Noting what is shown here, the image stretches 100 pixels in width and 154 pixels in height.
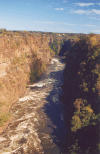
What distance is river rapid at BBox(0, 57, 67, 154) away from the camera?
25656 millimetres

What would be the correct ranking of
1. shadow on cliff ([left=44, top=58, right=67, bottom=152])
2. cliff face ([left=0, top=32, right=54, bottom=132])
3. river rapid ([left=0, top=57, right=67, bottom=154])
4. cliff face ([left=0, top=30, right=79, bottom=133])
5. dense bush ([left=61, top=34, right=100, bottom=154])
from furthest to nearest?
cliff face ([left=0, top=32, right=54, bottom=132]) < cliff face ([left=0, top=30, right=79, bottom=133]) < shadow on cliff ([left=44, top=58, right=67, bottom=152]) < river rapid ([left=0, top=57, right=67, bottom=154]) < dense bush ([left=61, top=34, right=100, bottom=154])

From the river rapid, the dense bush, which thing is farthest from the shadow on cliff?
the dense bush

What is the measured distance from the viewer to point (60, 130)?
30.7 metres

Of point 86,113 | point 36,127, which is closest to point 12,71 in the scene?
point 36,127

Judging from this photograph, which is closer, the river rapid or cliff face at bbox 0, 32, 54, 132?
the river rapid

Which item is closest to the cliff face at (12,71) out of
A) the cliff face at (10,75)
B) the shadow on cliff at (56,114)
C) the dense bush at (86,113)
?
the cliff face at (10,75)

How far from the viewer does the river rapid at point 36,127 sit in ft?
84.2

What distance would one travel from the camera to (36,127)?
103 ft

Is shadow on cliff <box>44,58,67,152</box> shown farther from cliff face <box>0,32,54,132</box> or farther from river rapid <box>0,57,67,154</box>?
cliff face <box>0,32,54,132</box>

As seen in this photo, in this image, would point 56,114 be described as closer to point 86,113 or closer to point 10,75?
point 86,113

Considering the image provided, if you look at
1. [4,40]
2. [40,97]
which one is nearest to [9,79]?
[40,97]

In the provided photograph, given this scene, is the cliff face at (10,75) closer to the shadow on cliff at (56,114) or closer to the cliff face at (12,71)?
the cliff face at (12,71)

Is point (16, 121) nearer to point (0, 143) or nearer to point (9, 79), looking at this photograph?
point (0, 143)

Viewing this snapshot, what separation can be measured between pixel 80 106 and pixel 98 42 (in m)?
24.4
